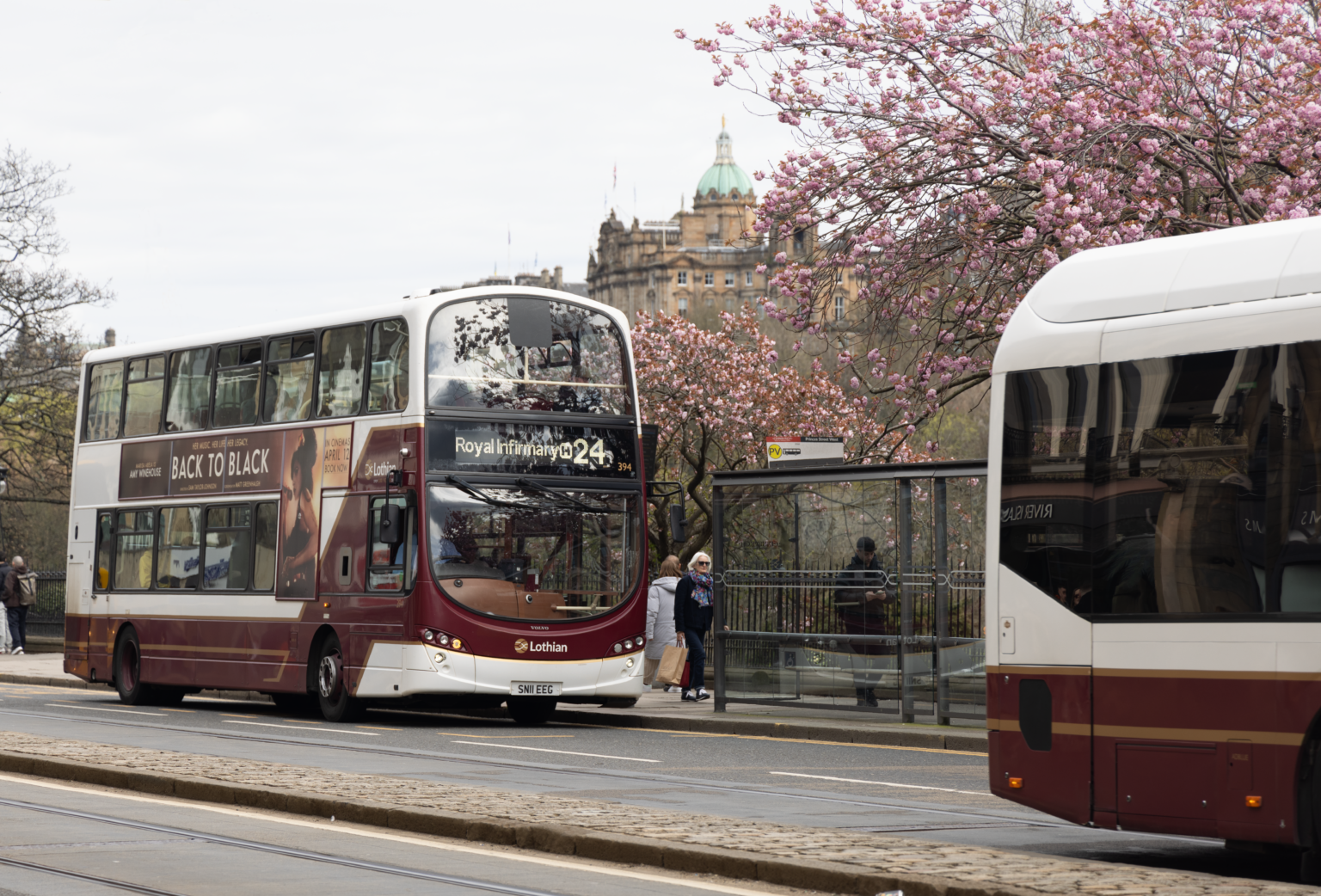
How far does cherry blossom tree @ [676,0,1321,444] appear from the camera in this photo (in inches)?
709

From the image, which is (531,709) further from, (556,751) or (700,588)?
(556,751)

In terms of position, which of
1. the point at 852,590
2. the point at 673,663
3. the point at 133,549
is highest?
the point at 133,549

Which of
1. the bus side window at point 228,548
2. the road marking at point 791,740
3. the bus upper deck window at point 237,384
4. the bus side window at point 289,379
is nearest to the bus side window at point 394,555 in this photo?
the bus side window at point 289,379

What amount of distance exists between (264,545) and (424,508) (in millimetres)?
3391

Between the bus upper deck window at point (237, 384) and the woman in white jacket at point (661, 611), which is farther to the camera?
the woman in white jacket at point (661, 611)

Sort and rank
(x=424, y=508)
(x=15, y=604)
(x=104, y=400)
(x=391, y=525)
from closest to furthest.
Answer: (x=424, y=508) < (x=391, y=525) < (x=104, y=400) < (x=15, y=604)

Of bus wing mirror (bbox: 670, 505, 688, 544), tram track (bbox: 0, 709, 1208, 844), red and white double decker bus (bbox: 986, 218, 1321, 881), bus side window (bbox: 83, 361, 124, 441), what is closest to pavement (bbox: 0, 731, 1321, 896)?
red and white double decker bus (bbox: 986, 218, 1321, 881)

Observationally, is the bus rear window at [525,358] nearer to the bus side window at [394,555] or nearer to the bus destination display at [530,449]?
the bus destination display at [530,449]

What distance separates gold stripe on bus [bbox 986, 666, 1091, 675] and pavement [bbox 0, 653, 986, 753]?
22.9 feet

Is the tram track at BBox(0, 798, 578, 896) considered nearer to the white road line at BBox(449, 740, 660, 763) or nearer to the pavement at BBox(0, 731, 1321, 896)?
the pavement at BBox(0, 731, 1321, 896)

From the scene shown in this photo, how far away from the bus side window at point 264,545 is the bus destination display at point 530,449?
123 inches

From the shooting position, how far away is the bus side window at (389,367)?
763 inches

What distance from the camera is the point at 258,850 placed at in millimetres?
9477

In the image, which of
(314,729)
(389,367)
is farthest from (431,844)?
(389,367)
